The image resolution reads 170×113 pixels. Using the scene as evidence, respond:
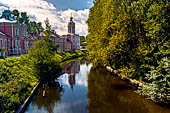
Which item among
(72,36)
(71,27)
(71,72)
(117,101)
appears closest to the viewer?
(117,101)

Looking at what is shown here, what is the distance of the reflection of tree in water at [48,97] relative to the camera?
14144 millimetres

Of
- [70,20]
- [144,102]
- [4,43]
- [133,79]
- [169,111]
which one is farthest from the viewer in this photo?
[70,20]

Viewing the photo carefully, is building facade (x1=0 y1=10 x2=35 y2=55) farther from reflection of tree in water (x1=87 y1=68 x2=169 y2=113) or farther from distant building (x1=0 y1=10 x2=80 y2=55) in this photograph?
reflection of tree in water (x1=87 y1=68 x2=169 y2=113)

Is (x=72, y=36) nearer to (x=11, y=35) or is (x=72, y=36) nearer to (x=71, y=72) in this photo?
(x=11, y=35)

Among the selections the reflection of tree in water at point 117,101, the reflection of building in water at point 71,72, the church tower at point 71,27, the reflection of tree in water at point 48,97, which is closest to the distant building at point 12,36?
the reflection of building in water at point 71,72

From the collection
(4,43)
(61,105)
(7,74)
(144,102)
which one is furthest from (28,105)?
(4,43)

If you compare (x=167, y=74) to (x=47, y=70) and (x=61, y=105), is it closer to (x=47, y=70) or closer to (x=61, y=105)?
(x=61, y=105)

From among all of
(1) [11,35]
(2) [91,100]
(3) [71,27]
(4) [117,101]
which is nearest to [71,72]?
(2) [91,100]

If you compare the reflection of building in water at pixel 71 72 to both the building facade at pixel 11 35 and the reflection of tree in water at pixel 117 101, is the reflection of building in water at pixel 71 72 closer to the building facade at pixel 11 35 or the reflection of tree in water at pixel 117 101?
the reflection of tree in water at pixel 117 101

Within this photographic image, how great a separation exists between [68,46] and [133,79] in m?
70.0

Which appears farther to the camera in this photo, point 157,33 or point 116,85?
point 116,85

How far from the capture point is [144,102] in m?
14.1

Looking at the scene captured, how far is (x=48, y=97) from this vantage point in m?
16.1

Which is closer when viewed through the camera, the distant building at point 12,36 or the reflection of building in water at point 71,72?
the reflection of building in water at point 71,72
